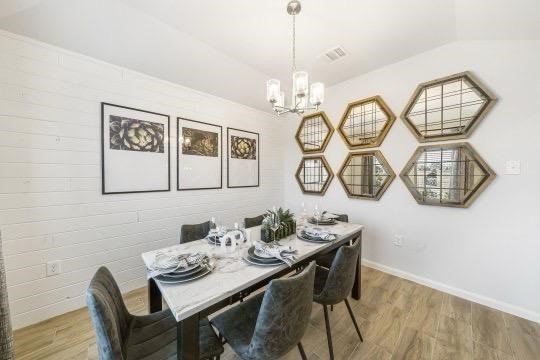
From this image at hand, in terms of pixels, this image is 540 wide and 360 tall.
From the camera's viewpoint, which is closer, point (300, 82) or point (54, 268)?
point (300, 82)

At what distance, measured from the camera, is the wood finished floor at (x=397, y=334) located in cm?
158

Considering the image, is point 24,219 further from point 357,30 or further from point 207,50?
point 357,30

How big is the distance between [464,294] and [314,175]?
7.59 feet

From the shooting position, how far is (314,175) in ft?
12.1

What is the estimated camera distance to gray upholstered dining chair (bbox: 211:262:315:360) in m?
1.01

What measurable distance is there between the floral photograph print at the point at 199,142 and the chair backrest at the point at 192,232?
1.10 metres

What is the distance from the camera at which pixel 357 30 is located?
213cm

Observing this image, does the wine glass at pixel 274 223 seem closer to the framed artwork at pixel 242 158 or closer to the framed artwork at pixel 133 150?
the framed artwork at pixel 133 150

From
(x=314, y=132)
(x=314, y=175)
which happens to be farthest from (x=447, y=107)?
(x=314, y=175)

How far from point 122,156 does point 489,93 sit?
377cm

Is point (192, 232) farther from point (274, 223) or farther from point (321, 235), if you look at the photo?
point (321, 235)

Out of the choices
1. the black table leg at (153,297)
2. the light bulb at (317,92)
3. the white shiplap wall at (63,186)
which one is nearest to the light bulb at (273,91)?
the light bulb at (317,92)

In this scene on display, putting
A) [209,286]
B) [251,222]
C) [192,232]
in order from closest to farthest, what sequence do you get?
[209,286] → [192,232] → [251,222]

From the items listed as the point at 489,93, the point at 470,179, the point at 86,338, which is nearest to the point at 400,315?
the point at 470,179
